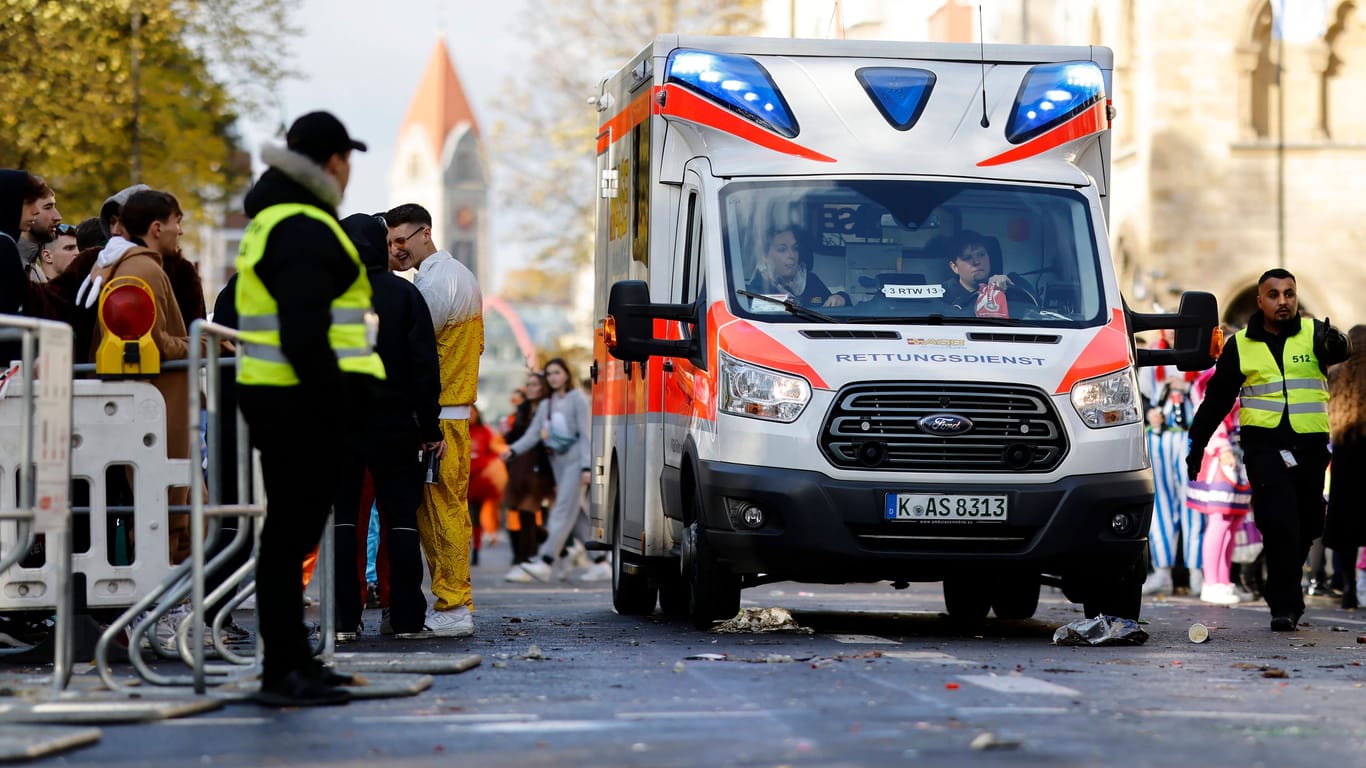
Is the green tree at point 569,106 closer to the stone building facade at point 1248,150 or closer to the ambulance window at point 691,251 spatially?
the stone building facade at point 1248,150

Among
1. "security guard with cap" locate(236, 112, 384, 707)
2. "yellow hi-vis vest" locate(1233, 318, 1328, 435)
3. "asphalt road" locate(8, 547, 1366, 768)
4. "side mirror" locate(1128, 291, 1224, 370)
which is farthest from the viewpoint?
"yellow hi-vis vest" locate(1233, 318, 1328, 435)

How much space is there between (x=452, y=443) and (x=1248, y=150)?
3044cm

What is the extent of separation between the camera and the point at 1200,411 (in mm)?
13289

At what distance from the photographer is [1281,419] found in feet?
42.9

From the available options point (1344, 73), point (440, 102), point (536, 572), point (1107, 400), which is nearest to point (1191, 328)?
point (1107, 400)

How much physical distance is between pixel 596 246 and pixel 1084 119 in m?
3.76

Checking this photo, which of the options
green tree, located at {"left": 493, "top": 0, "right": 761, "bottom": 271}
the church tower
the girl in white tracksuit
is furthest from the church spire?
the girl in white tracksuit

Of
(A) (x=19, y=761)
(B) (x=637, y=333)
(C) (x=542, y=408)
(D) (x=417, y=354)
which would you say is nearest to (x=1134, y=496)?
(B) (x=637, y=333)

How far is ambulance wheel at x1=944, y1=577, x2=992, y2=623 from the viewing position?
43.9ft

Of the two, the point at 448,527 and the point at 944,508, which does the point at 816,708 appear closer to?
the point at 944,508

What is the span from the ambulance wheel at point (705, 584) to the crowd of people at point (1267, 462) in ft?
9.25

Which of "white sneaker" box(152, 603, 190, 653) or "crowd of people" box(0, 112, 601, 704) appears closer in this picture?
"crowd of people" box(0, 112, 601, 704)

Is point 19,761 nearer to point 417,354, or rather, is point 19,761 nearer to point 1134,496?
point 417,354

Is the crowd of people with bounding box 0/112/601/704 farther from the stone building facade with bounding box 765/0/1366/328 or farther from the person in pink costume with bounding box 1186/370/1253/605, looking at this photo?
the stone building facade with bounding box 765/0/1366/328
